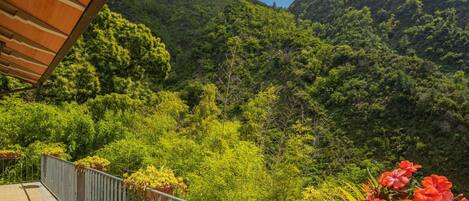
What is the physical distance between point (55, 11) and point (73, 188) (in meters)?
3.19

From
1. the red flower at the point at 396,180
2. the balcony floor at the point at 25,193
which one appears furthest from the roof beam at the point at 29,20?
the balcony floor at the point at 25,193

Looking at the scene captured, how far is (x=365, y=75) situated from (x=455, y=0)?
25.8m

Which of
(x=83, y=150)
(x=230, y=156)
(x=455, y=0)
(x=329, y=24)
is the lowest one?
(x=83, y=150)

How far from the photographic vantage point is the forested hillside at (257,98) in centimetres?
964

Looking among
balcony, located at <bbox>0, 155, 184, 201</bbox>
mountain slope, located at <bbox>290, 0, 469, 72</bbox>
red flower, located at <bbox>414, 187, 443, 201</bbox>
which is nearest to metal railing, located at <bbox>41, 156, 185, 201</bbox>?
balcony, located at <bbox>0, 155, 184, 201</bbox>

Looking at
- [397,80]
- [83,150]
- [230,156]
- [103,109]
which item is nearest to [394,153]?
[397,80]

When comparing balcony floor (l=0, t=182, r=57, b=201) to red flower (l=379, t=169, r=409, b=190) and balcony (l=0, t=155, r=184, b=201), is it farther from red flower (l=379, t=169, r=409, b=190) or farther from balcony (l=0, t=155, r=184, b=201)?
red flower (l=379, t=169, r=409, b=190)

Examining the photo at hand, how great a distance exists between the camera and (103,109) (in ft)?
57.3

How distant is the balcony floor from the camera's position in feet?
19.0

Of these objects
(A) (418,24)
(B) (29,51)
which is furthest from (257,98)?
(A) (418,24)

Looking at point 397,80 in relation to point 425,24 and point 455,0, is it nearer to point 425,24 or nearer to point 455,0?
point 425,24

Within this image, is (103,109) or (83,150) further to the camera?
(103,109)

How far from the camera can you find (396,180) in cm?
121

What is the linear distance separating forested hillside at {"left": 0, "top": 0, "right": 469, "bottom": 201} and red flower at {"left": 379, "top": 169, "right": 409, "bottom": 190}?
11.4ft
